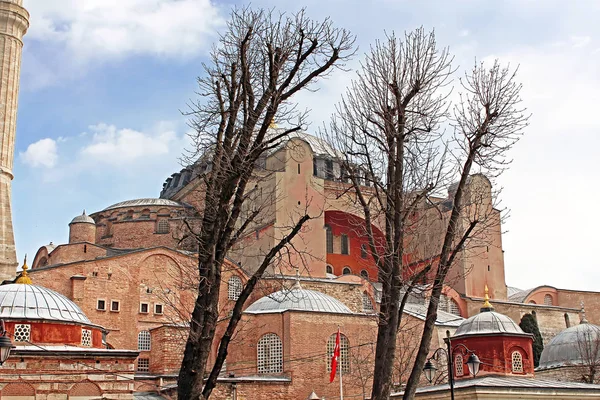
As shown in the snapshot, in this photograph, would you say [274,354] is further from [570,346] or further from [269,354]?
[570,346]

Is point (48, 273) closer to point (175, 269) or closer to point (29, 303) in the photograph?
point (175, 269)

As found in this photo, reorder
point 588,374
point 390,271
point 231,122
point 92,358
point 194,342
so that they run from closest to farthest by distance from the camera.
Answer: point 194,342 → point 231,122 → point 390,271 → point 92,358 → point 588,374

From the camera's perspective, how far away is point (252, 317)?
1073 inches

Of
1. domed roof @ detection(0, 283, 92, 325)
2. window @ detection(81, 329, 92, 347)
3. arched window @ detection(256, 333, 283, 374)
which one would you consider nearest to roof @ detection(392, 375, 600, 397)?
arched window @ detection(256, 333, 283, 374)

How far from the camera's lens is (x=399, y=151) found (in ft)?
38.6

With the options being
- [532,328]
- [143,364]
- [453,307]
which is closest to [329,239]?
[453,307]

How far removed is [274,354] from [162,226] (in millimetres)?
14789

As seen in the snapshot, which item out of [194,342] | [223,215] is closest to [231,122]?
[223,215]

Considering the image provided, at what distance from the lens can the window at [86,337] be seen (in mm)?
A: 20855

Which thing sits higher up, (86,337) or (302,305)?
(302,305)

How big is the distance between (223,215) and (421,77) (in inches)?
165

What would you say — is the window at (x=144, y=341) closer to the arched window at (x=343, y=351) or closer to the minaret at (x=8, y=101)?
the minaret at (x=8, y=101)

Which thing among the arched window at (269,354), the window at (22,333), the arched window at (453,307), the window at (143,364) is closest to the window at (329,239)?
the arched window at (453,307)

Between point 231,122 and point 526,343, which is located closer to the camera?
point 231,122
